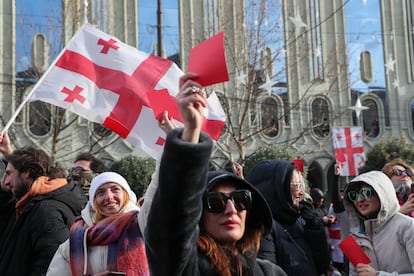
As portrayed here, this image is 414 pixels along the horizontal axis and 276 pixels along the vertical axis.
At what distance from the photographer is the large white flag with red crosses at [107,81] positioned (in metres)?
4.68

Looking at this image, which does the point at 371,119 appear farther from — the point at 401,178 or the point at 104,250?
the point at 104,250

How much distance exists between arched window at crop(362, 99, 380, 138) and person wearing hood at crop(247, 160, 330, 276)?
21.9 meters

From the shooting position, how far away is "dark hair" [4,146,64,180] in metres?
3.80

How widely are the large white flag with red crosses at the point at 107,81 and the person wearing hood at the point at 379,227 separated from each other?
154 centimetres

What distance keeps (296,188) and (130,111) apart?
1.71 meters

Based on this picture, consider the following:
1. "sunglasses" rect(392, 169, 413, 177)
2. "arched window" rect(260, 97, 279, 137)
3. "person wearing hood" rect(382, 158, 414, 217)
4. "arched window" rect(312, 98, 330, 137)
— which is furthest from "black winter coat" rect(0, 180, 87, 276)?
"arched window" rect(312, 98, 330, 137)

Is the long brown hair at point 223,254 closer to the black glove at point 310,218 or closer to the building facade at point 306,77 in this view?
the black glove at point 310,218

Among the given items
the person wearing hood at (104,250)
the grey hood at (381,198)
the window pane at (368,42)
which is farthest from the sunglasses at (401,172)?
the window pane at (368,42)

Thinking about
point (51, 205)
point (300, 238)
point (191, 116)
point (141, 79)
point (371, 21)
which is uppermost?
point (371, 21)

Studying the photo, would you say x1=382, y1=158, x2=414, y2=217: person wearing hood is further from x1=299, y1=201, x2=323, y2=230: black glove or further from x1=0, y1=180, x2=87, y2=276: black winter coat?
x1=0, y1=180, x2=87, y2=276: black winter coat

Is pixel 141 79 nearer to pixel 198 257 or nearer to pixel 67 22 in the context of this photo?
pixel 198 257

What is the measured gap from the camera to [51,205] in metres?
3.62

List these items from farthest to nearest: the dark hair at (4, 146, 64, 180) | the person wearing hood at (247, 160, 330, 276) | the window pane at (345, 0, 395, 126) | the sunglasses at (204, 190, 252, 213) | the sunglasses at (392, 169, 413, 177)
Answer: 1. the window pane at (345, 0, 395, 126)
2. the sunglasses at (392, 169, 413, 177)
3. the dark hair at (4, 146, 64, 180)
4. the person wearing hood at (247, 160, 330, 276)
5. the sunglasses at (204, 190, 252, 213)

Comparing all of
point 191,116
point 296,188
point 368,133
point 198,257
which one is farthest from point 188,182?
point 368,133
